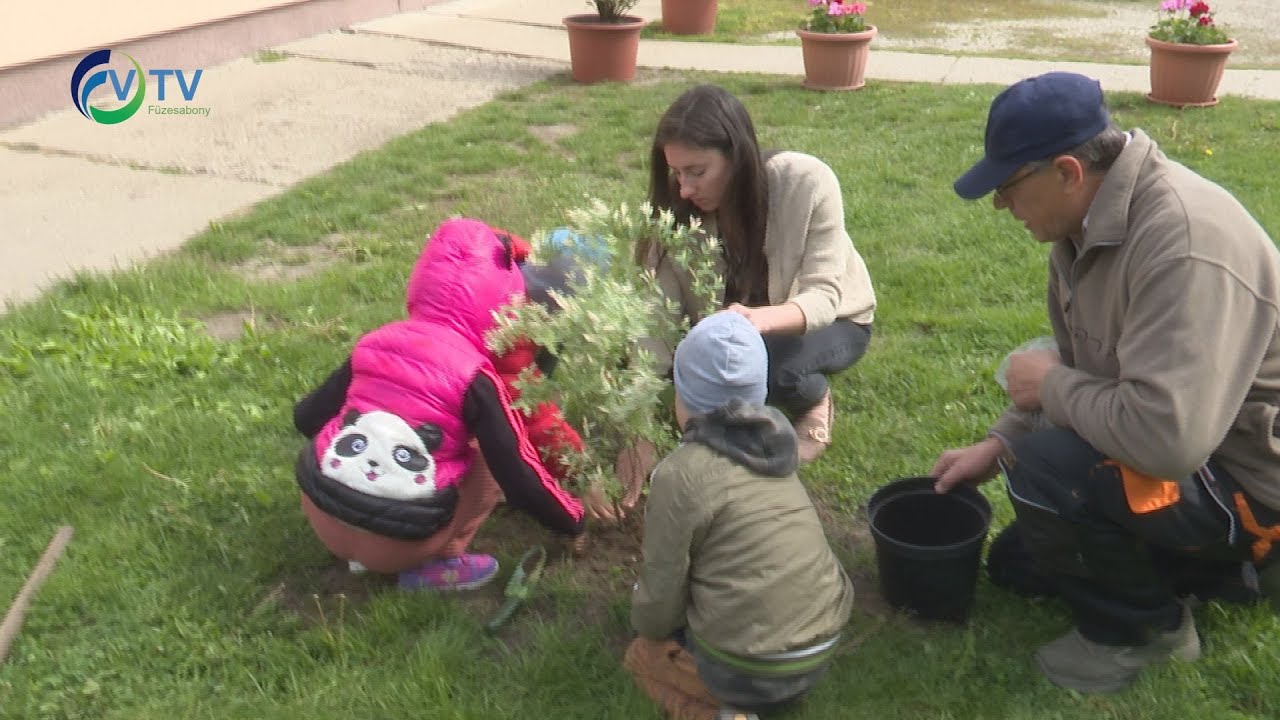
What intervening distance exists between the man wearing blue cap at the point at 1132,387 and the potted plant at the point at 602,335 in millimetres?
894

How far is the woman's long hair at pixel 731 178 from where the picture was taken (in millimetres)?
3234

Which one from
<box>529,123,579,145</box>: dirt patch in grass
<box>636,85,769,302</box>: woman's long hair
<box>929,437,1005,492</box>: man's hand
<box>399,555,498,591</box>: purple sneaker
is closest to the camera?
<box>929,437,1005,492</box>: man's hand

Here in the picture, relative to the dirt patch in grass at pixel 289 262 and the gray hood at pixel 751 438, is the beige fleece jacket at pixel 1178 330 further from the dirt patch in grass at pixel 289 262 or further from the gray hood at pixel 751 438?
the dirt patch in grass at pixel 289 262

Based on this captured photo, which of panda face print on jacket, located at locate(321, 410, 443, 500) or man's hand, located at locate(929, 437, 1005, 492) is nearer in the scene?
panda face print on jacket, located at locate(321, 410, 443, 500)

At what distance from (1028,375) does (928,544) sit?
0.69m

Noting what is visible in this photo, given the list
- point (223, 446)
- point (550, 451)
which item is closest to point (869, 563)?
point (550, 451)

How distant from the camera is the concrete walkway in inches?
224

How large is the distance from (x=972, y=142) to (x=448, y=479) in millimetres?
5079

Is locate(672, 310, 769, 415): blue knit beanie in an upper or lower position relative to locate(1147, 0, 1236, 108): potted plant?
upper

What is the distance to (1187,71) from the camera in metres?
7.57

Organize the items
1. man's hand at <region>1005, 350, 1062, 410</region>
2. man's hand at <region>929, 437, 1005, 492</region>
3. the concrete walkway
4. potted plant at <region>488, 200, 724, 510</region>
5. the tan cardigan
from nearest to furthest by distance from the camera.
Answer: man's hand at <region>1005, 350, 1062, 410</region>, potted plant at <region>488, 200, 724, 510</region>, man's hand at <region>929, 437, 1005, 492</region>, the tan cardigan, the concrete walkway

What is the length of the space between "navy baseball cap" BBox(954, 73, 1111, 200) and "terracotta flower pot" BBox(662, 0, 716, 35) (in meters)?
8.86

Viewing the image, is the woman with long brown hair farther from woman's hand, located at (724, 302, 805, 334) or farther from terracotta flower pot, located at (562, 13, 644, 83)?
terracotta flower pot, located at (562, 13, 644, 83)

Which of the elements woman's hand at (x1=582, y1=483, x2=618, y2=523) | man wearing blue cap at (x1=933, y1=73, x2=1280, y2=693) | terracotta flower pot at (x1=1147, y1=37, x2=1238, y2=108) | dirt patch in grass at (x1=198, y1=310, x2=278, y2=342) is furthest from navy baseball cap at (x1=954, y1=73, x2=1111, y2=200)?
terracotta flower pot at (x1=1147, y1=37, x2=1238, y2=108)
